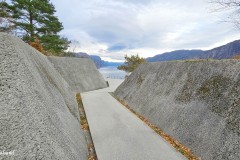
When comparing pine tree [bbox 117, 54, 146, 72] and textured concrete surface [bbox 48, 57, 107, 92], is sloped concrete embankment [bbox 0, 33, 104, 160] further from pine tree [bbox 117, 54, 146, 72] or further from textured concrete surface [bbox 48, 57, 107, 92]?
A: pine tree [bbox 117, 54, 146, 72]

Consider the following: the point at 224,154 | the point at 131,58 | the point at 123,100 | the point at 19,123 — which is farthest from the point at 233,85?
the point at 131,58

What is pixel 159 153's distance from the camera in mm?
8914

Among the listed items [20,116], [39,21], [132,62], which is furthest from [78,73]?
[132,62]

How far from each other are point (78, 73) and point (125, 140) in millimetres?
21272

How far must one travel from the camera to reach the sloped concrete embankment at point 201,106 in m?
8.29

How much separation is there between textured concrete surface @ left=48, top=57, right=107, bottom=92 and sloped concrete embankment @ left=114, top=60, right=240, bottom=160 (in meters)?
12.8

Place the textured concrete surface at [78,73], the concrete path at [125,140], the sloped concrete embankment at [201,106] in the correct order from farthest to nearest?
1. the textured concrete surface at [78,73]
2. the concrete path at [125,140]
3. the sloped concrete embankment at [201,106]

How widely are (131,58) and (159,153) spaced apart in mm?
Result: 56552

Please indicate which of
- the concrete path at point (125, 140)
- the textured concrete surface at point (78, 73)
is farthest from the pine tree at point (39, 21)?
the concrete path at point (125, 140)

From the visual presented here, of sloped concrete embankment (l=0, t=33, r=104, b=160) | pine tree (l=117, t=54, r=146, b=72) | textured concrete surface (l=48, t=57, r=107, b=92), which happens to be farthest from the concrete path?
pine tree (l=117, t=54, r=146, b=72)

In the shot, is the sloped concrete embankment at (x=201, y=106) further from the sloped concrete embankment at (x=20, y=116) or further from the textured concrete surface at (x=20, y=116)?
the sloped concrete embankment at (x=20, y=116)

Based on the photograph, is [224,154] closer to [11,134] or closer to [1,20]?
[11,134]

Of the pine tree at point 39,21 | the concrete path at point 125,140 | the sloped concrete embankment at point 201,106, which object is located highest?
the pine tree at point 39,21

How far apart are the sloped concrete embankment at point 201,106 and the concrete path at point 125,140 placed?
3.55ft
